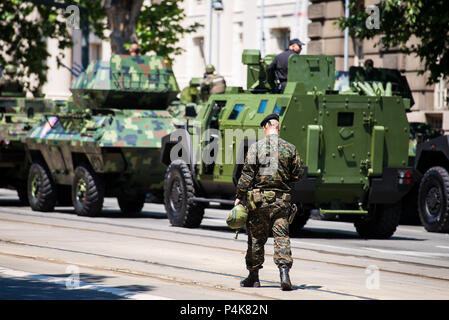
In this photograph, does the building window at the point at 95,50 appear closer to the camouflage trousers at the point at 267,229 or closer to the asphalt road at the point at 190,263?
the asphalt road at the point at 190,263

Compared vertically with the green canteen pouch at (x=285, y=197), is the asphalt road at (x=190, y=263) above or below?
below

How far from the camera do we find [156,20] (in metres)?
37.3

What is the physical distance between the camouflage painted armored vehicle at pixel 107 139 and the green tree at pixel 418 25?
14.0 feet

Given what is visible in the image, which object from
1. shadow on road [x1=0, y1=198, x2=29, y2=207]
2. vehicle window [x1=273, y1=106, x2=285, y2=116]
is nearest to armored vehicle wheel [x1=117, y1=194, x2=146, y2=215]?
shadow on road [x1=0, y1=198, x2=29, y2=207]

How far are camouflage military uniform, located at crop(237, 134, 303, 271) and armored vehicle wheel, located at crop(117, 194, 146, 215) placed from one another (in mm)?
12097

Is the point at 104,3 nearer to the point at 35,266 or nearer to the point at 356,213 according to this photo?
the point at 356,213

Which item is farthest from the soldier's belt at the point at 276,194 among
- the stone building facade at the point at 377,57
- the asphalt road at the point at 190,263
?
the stone building facade at the point at 377,57

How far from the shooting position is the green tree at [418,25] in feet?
78.6

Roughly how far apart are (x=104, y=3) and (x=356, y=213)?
17.4 meters

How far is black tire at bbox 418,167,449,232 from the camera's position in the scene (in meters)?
20.8

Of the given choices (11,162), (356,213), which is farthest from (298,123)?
(11,162)

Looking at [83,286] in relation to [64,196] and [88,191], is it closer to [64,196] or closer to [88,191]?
[88,191]

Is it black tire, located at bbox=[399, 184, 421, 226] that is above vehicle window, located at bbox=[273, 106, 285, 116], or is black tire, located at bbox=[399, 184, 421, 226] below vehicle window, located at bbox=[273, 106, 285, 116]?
below

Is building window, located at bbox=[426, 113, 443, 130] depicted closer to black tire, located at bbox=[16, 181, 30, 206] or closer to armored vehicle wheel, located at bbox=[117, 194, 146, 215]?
armored vehicle wheel, located at bbox=[117, 194, 146, 215]
